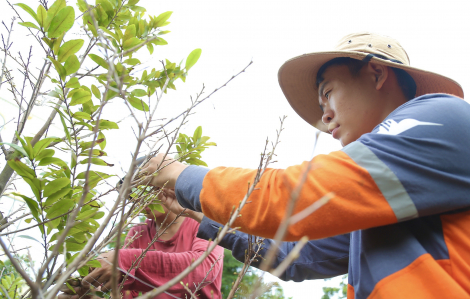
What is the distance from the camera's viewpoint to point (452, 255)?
961mm

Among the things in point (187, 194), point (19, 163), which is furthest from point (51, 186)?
point (187, 194)

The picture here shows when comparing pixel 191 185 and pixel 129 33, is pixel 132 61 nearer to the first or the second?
pixel 129 33

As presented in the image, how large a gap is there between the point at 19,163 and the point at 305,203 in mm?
958

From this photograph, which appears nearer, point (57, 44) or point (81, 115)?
point (57, 44)

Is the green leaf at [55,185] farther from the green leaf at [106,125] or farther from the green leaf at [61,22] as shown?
the green leaf at [61,22]

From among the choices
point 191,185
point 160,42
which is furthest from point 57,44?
point 191,185

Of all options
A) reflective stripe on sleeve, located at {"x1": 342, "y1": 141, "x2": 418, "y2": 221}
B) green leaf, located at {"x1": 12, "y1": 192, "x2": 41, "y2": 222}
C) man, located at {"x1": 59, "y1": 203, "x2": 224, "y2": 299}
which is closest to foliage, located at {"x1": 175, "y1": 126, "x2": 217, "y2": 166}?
man, located at {"x1": 59, "y1": 203, "x2": 224, "y2": 299}

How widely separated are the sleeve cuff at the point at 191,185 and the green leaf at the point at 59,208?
381 millimetres

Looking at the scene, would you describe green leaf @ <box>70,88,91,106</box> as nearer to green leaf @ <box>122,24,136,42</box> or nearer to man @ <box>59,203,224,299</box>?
green leaf @ <box>122,24,136,42</box>

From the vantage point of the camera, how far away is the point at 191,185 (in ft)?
3.79

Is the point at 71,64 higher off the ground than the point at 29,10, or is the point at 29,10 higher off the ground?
the point at 29,10

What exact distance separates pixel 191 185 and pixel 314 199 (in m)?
0.43

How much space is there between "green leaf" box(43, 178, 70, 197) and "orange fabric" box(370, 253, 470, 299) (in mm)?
1112

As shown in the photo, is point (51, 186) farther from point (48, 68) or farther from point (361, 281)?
point (361, 281)
